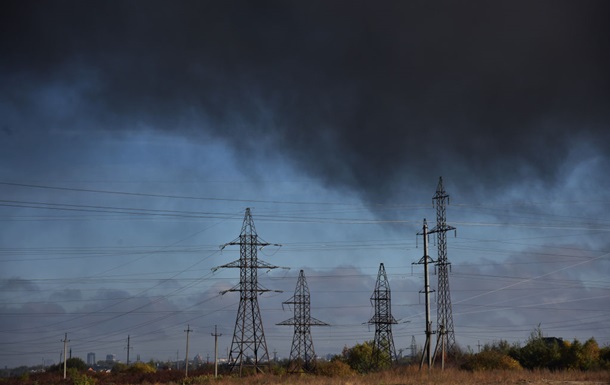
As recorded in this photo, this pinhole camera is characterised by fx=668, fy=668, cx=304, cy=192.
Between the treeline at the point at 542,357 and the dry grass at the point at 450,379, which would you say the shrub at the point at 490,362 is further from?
the dry grass at the point at 450,379

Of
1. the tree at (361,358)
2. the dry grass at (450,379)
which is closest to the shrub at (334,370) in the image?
the tree at (361,358)

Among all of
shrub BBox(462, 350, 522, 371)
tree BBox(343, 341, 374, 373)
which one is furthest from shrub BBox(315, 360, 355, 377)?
shrub BBox(462, 350, 522, 371)

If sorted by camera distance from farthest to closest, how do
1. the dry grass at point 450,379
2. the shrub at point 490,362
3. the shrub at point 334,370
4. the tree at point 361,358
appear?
1. the tree at point 361,358
2. the shrub at point 334,370
3. the shrub at point 490,362
4. the dry grass at point 450,379

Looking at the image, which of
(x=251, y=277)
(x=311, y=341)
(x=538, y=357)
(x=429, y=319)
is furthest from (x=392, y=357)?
(x=429, y=319)

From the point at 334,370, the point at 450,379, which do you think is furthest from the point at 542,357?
the point at 450,379

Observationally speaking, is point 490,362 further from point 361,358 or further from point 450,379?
point 361,358

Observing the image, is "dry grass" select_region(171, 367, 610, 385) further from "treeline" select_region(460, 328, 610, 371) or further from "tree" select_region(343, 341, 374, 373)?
"tree" select_region(343, 341, 374, 373)

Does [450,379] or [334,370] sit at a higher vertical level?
[450,379]

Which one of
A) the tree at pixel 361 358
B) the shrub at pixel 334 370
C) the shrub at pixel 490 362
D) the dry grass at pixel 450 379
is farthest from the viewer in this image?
the tree at pixel 361 358

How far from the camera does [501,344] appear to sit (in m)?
91.5

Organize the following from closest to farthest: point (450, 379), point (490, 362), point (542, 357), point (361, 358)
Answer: point (450, 379) → point (490, 362) → point (542, 357) → point (361, 358)

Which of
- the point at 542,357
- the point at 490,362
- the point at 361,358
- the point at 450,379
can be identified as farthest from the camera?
the point at 361,358

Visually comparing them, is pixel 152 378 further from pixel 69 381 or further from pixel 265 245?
pixel 265 245

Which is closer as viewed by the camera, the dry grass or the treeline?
the dry grass
